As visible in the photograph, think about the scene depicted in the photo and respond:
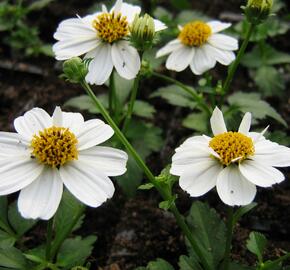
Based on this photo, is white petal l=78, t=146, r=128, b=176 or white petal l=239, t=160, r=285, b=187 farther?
white petal l=78, t=146, r=128, b=176

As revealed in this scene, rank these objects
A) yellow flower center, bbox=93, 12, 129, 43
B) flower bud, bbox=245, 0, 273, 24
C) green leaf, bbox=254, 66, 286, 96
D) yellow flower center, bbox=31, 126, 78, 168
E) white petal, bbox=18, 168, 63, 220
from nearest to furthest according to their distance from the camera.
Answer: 1. white petal, bbox=18, 168, 63, 220
2. yellow flower center, bbox=31, 126, 78, 168
3. flower bud, bbox=245, 0, 273, 24
4. yellow flower center, bbox=93, 12, 129, 43
5. green leaf, bbox=254, 66, 286, 96

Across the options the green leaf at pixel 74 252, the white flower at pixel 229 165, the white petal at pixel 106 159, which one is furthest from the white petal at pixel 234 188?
the green leaf at pixel 74 252

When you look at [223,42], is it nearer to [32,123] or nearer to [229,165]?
[229,165]

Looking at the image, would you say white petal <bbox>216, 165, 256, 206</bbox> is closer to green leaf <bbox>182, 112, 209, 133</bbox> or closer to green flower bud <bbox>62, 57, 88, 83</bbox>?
green flower bud <bbox>62, 57, 88, 83</bbox>

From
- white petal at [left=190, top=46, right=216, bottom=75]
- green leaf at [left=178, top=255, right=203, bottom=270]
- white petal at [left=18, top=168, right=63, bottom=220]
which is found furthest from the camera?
white petal at [left=190, top=46, right=216, bottom=75]

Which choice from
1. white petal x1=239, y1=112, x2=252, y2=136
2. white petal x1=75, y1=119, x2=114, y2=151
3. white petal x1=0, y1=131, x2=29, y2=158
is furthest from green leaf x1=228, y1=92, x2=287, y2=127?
white petal x1=0, y1=131, x2=29, y2=158
